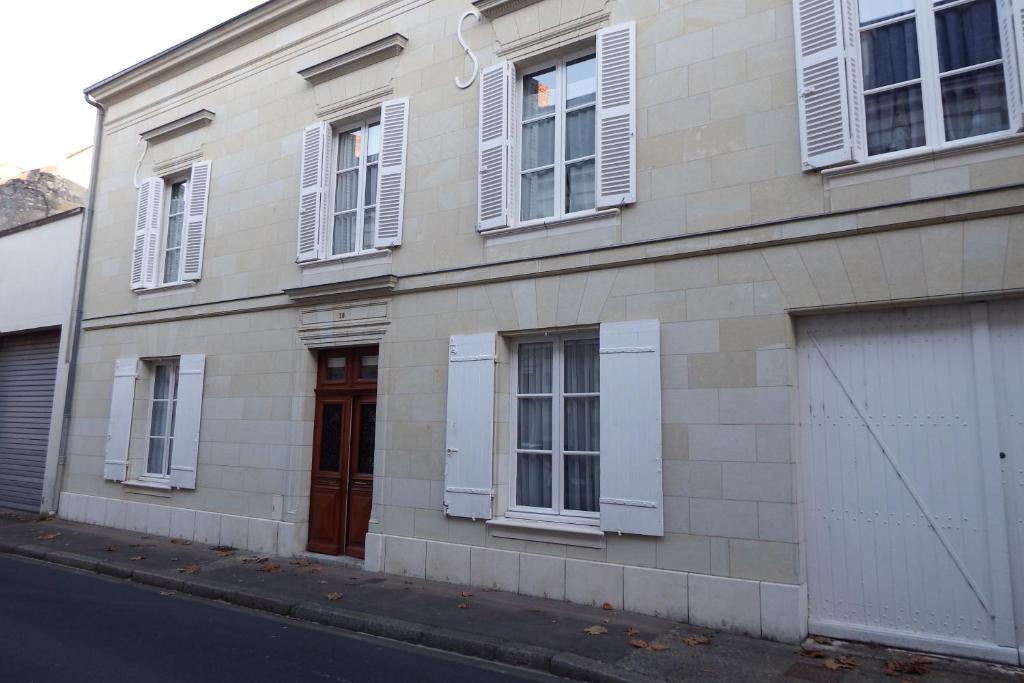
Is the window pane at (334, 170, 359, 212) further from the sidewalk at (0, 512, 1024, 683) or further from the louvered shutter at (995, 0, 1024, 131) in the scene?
the louvered shutter at (995, 0, 1024, 131)

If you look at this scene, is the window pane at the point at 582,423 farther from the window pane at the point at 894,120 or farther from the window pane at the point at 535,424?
the window pane at the point at 894,120

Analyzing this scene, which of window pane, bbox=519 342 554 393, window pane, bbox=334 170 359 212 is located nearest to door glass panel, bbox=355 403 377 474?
window pane, bbox=519 342 554 393

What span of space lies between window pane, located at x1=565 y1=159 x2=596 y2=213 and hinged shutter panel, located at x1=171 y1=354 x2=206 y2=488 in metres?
6.12

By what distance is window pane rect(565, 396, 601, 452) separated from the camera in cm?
710

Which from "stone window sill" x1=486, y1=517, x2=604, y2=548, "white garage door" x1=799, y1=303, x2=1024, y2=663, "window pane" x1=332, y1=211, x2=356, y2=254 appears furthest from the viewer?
"window pane" x1=332, y1=211, x2=356, y2=254

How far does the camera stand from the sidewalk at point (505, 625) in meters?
4.99

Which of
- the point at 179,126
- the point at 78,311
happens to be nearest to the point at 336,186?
the point at 179,126

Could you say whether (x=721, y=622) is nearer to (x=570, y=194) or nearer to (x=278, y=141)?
(x=570, y=194)

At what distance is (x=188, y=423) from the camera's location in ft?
33.8

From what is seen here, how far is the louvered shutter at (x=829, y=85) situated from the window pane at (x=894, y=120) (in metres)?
0.12

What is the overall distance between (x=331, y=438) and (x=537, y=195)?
4.16 m

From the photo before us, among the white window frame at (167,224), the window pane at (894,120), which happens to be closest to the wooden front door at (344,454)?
the white window frame at (167,224)

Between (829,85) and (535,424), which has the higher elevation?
(829,85)

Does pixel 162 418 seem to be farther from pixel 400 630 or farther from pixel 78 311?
pixel 400 630
